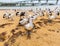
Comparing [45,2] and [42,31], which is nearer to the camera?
[42,31]

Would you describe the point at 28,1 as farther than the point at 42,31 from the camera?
Yes

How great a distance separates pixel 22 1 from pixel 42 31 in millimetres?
9708

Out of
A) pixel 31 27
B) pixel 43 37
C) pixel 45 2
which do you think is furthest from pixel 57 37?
pixel 45 2

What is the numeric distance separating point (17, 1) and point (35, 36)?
10.3 metres

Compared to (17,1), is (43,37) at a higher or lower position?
lower

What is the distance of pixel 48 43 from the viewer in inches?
218

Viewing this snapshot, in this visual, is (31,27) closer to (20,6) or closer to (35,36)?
(35,36)

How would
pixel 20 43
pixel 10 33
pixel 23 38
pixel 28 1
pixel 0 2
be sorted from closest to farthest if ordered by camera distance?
pixel 20 43, pixel 23 38, pixel 10 33, pixel 0 2, pixel 28 1

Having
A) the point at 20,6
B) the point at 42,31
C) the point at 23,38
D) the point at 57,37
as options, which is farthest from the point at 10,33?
the point at 20,6

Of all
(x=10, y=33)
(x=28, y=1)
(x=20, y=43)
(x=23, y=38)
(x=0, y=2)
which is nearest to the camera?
(x=20, y=43)

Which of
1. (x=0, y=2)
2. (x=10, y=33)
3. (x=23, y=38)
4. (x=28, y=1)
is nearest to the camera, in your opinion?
(x=23, y=38)

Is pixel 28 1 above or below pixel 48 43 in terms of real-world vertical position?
above

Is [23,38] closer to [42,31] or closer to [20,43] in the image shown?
[20,43]

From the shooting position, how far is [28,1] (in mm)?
16641
